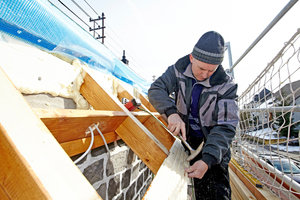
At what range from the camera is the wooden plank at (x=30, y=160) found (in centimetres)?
34

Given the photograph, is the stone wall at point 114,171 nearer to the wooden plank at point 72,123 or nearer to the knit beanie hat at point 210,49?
the wooden plank at point 72,123

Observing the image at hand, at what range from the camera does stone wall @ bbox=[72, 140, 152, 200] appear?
124 cm

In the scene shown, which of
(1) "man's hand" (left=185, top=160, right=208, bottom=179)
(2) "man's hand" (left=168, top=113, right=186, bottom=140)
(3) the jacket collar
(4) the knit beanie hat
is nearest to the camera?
(1) "man's hand" (left=185, top=160, right=208, bottom=179)

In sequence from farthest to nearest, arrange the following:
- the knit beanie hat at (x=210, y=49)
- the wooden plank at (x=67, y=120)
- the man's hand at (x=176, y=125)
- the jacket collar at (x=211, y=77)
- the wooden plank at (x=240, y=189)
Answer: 1. the wooden plank at (x=240, y=189)
2. the jacket collar at (x=211, y=77)
3. the knit beanie hat at (x=210, y=49)
4. the man's hand at (x=176, y=125)
5. the wooden plank at (x=67, y=120)

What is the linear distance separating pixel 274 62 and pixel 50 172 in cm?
191

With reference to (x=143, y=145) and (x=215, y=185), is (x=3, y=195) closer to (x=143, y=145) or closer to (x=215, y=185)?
(x=143, y=145)

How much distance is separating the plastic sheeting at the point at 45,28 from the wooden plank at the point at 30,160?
66 cm

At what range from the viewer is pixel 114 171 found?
1.54 metres

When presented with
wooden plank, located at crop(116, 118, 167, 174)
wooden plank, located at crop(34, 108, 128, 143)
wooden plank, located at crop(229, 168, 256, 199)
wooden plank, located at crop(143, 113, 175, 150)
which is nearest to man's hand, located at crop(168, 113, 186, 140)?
wooden plank, located at crop(143, 113, 175, 150)

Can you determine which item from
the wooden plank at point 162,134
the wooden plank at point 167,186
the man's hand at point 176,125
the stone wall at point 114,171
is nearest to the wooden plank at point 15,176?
the wooden plank at point 167,186

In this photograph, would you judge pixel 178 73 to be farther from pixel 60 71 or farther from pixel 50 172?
pixel 50 172

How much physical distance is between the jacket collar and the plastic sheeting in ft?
3.05

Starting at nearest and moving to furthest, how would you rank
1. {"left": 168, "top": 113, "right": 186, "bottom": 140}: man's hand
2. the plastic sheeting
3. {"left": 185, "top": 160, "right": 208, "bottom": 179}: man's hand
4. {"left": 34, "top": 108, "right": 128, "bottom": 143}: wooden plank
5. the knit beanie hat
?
1. {"left": 34, "top": 108, "right": 128, "bottom": 143}: wooden plank
2. the plastic sheeting
3. {"left": 185, "top": 160, "right": 208, "bottom": 179}: man's hand
4. {"left": 168, "top": 113, "right": 186, "bottom": 140}: man's hand
5. the knit beanie hat

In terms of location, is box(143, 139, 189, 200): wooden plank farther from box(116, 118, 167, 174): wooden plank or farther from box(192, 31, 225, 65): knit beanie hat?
box(192, 31, 225, 65): knit beanie hat
